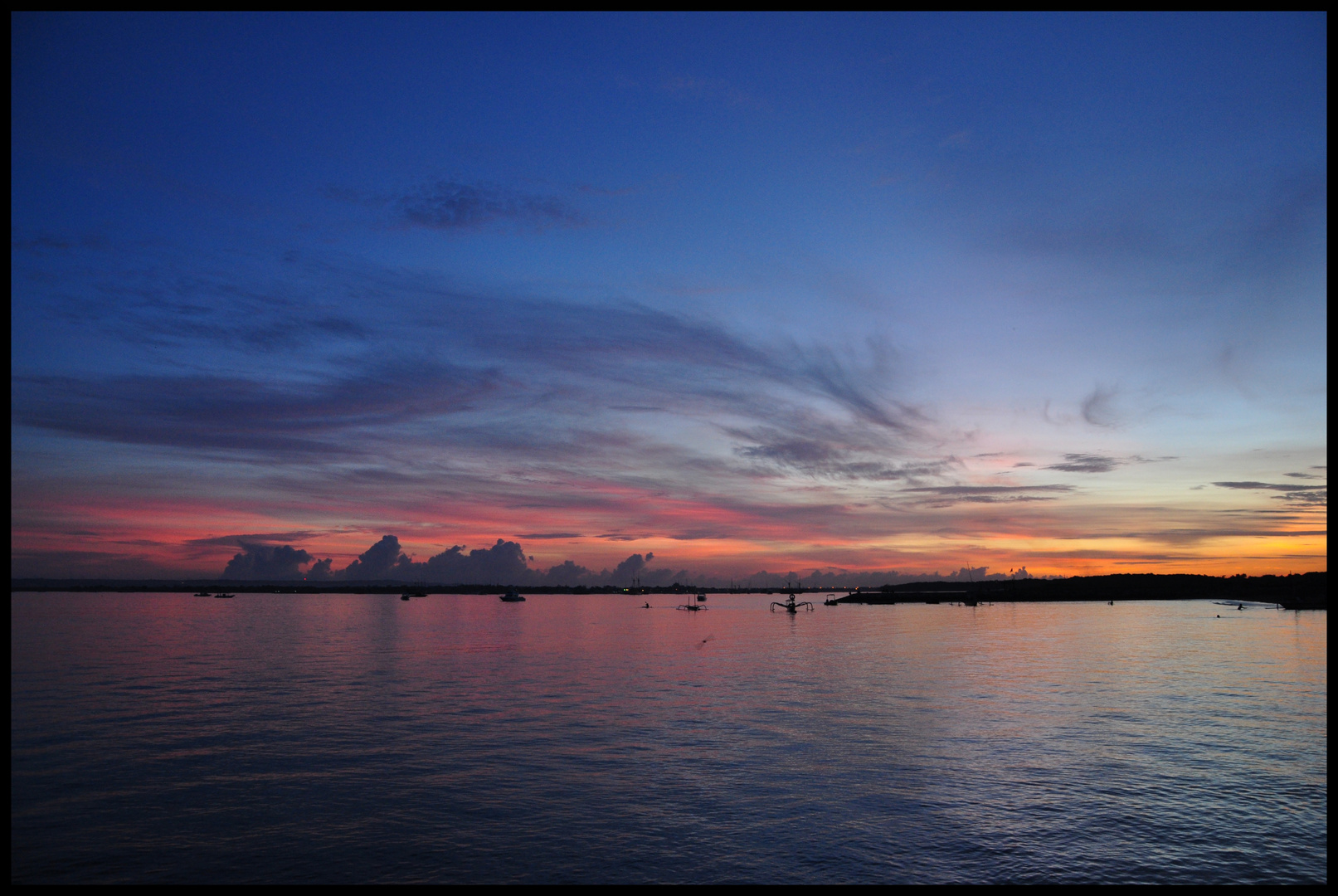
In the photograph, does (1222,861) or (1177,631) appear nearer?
(1222,861)

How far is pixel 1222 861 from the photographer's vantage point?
20.3 m

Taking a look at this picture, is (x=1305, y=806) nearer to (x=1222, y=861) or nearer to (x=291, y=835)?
(x=1222, y=861)

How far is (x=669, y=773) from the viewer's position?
28.9 meters

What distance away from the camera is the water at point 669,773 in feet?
67.5

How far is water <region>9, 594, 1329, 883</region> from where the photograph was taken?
2058 cm

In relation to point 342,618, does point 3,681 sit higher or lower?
higher

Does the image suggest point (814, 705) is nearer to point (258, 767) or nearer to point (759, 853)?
point (759, 853)

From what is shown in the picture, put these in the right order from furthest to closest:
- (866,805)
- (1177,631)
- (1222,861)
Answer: (1177,631), (866,805), (1222,861)

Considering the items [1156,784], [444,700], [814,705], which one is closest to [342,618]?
[444,700]

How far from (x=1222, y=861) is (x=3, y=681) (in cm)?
2719

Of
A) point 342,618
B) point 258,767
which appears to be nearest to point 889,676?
point 258,767

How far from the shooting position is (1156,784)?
27.3 meters

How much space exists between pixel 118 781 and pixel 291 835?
10748 millimetres

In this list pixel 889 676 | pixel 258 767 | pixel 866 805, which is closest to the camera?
pixel 866 805
